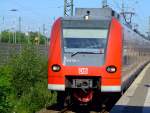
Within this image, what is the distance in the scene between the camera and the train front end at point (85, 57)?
15.4m

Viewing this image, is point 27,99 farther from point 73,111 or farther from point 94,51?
point 94,51

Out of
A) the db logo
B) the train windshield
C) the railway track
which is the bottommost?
the railway track

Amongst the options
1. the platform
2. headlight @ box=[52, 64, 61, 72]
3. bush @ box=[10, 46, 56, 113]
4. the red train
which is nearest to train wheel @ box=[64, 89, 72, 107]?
the red train

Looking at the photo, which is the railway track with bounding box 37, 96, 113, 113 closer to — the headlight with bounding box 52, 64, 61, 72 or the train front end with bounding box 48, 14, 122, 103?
the train front end with bounding box 48, 14, 122, 103

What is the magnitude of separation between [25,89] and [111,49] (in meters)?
8.66

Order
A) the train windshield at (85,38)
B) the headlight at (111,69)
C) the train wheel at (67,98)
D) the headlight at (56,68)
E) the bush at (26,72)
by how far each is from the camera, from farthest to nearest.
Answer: the bush at (26,72) → the train wheel at (67,98) → the train windshield at (85,38) → the headlight at (56,68) → the headlight at (111,69)

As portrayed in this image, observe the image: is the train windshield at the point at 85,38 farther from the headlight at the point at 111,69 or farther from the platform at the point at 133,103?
the platform at the point at 133,103

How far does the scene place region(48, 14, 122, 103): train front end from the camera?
15.4 m

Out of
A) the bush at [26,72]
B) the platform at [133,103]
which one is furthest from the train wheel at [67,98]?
Result: the bush at [26,72]

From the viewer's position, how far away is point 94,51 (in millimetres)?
15594

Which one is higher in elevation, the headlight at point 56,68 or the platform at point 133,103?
the headlight at point 56,68

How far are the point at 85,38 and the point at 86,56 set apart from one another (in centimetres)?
64

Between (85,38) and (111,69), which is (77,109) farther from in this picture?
(85,38)

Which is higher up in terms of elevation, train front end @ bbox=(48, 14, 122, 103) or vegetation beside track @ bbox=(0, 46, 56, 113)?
train front end @ bbox=(48, 14, 122, 103)
